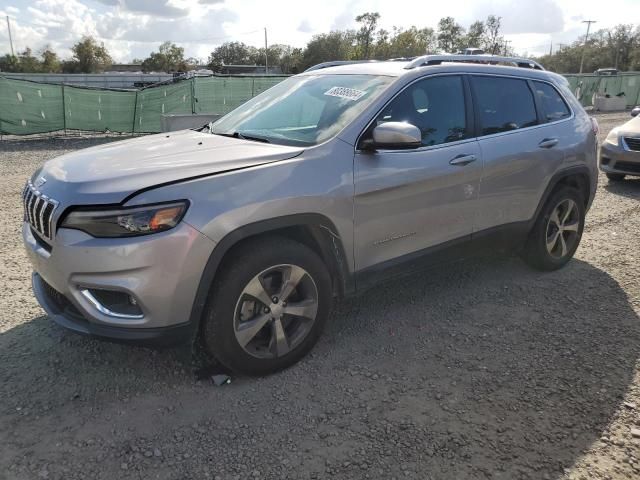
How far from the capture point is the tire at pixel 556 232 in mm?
4449

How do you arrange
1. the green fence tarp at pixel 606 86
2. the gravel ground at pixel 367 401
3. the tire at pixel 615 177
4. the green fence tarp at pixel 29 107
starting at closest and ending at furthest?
the gravel ground at pixel 367 401 → the tire at pixel 615 177 → the green fence tarp at pixel 29 107 → the green fence tarp at pixel 606 86

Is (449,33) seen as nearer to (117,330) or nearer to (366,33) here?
(366,33)

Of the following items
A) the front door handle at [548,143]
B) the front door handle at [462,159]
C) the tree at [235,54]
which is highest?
the tree at [235,54]

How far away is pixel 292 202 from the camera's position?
2814 mm

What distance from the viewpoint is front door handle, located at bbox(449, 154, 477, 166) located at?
3570 mm

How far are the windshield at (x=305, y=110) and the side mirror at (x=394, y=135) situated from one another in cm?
26

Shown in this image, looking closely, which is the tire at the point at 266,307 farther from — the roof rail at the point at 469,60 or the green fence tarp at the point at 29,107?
the green fence tarp at the point at 29,107

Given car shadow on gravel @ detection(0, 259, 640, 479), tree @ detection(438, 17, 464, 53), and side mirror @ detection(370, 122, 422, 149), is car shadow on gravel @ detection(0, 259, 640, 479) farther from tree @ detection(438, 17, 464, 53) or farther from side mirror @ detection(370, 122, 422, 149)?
tree @ detection(438, 17, 464, 53)

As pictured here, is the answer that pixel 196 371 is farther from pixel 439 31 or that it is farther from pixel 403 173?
pixel 439 31

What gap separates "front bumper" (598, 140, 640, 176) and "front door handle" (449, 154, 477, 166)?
6.12 metres

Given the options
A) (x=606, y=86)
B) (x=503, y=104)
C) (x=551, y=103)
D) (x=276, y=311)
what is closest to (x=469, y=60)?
(x=503, y=104)

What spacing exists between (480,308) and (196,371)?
222cm

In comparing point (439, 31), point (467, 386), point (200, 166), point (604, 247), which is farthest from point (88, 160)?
point (439, 31)

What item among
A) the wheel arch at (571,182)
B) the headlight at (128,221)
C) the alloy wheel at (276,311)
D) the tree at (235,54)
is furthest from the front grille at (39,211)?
the tree at (235,54)
